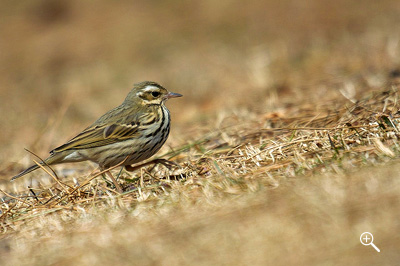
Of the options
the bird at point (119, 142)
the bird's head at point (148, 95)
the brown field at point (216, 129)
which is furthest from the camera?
the bird's head at point (148, 95)

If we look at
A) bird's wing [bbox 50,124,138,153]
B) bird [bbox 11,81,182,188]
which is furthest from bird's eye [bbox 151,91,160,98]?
bird's wing [bbox 50,124,138,153]

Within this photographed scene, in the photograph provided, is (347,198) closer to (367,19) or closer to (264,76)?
(264,76)

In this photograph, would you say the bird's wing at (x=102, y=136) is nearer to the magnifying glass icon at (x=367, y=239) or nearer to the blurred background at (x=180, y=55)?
the blurred background at (x=180, y=55)

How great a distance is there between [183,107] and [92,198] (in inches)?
249

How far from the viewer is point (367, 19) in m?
15.4

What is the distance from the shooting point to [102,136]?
24.3 feet

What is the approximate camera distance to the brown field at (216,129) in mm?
4461

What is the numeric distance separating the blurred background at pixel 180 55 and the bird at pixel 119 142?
1999 mm

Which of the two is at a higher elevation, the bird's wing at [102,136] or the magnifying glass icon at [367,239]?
the bird's wing at [102,136]

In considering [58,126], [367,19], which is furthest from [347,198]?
[367,19]

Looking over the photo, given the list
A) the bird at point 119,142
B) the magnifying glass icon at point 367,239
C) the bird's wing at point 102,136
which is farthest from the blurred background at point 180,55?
the magnifying glass icon at point 367,239

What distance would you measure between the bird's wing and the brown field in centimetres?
39

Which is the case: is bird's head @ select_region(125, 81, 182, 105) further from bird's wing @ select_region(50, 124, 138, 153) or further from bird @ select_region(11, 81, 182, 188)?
bird's wing @ select_region(50, 124, 138, 153)

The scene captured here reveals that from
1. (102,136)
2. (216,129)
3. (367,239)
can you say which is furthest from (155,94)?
(367,239)
